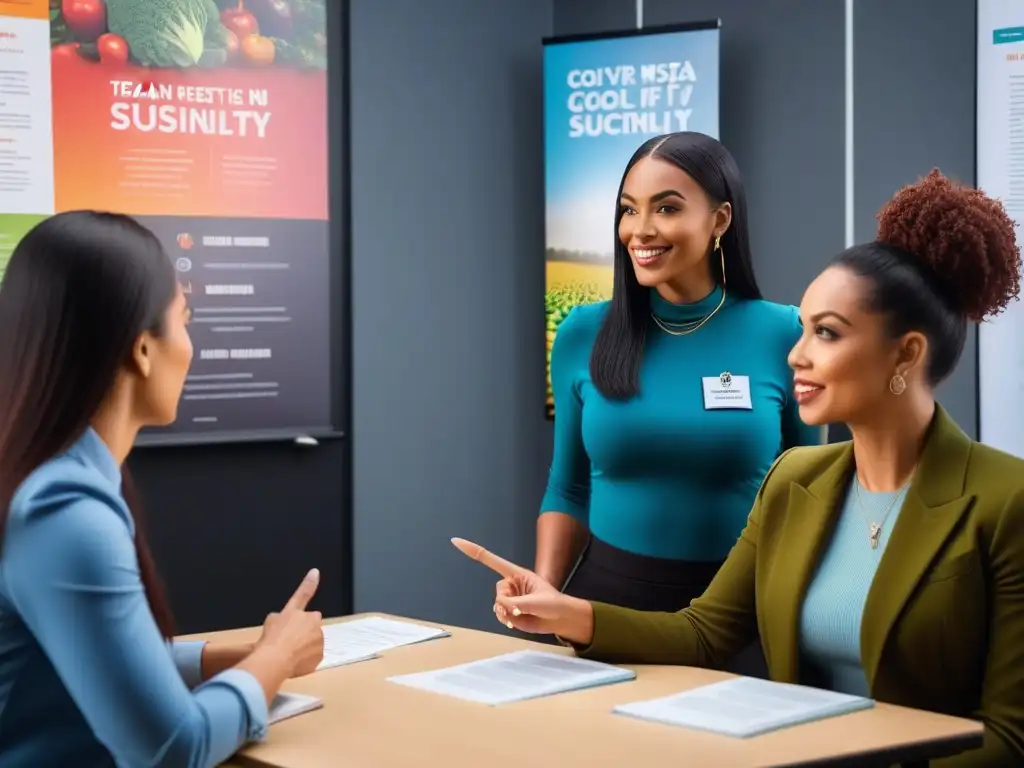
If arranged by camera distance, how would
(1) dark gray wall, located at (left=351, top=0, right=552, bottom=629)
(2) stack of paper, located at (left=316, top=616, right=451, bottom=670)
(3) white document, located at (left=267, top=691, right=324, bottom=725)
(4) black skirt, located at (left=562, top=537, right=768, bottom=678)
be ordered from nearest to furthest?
(3) white document, located at (left=267, top=691, right=324, bottom=725) → (2) stack of paper, located at (left=316, top=616, right=451, bottom=670) → (4) black skirt, located at (left=562, top=537, right=768, bottom=678) → (1) dark gray wall, located at (left=351, top=0, right=552, bottom=629)

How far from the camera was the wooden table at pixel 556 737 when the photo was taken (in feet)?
5.76

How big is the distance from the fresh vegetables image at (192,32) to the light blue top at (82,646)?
2.93m

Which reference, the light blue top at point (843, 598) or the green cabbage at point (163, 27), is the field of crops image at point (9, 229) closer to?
the green cabbage at point (163, 27)

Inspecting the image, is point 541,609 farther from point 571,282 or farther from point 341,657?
point 571,282

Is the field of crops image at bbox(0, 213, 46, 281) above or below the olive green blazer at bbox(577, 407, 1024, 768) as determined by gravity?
above

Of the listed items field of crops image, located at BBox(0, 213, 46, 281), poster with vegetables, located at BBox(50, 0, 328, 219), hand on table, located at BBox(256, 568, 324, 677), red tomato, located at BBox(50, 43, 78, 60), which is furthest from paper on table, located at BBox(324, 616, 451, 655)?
red tomato, located at BBox(50, 43, 78, 60)

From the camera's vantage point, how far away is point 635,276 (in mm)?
2967

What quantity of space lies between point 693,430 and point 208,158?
2320 mm

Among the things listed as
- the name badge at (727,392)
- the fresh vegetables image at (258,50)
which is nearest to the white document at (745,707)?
the name badge at (727,392)

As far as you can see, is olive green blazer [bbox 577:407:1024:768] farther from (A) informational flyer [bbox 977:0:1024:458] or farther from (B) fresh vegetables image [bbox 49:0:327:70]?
(B) fresh vegetables image [bbox 49:0:327:70]

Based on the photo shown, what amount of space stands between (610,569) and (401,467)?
2188mm

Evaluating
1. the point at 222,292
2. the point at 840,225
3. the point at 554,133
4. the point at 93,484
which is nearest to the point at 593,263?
the point at 554,133

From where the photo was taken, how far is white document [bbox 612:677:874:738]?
1.89 meters

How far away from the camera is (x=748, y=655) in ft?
8.88
